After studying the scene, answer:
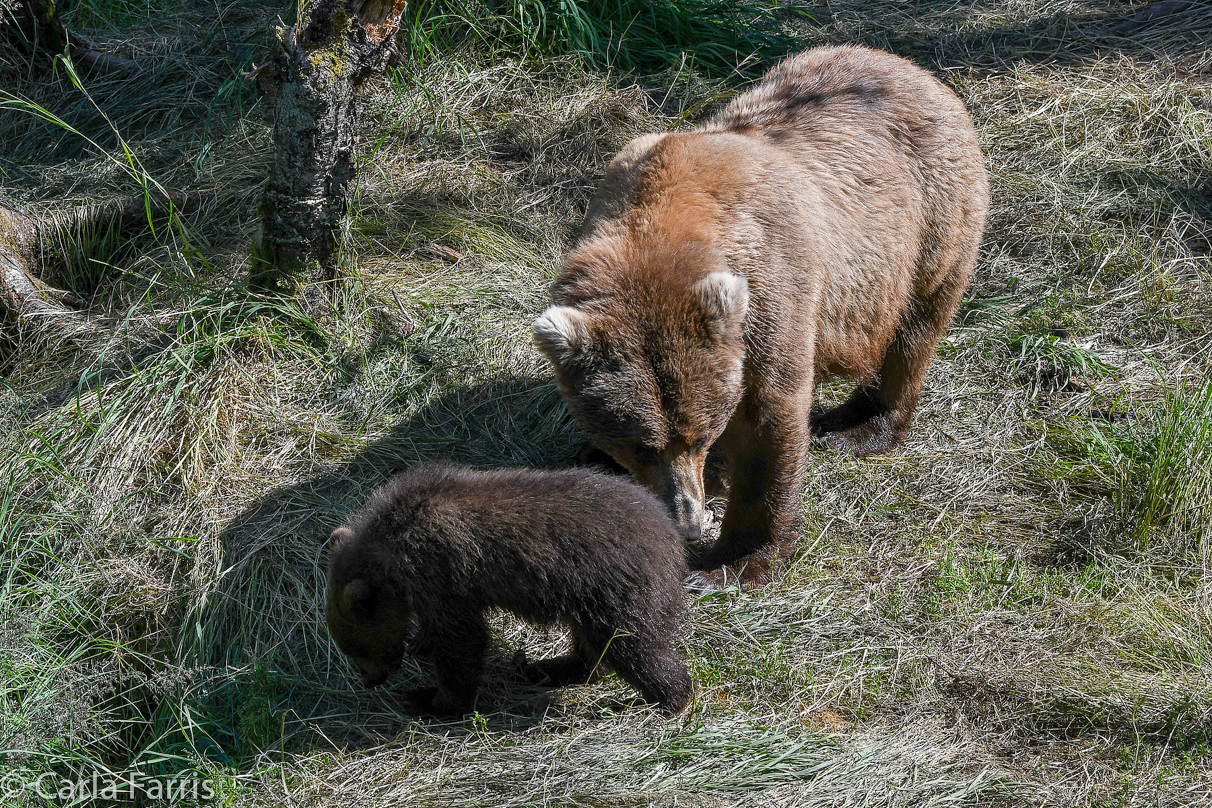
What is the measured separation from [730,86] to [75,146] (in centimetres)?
479

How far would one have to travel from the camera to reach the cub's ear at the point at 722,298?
3.84 metres

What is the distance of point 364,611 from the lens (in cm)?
378

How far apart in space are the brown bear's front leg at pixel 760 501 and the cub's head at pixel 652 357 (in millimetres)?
512

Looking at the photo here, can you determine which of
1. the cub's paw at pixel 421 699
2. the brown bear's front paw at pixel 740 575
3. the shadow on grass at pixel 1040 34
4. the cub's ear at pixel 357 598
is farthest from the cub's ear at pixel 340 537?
the shadow on grass at pixel 1040 34

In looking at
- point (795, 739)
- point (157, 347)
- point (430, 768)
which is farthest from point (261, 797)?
point (157, 347)

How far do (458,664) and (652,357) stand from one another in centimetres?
143

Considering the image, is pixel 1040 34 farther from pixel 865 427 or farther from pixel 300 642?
pixel 300 642

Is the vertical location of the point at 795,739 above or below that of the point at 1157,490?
below

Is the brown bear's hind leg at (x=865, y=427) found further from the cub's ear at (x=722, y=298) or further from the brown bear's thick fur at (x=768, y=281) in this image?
the cub's ear at (x=722, y=298)

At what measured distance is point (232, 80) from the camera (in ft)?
22.0

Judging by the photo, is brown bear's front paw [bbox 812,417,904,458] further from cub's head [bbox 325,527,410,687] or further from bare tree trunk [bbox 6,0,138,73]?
bare tree trunk [bbox 6,0,138,73]

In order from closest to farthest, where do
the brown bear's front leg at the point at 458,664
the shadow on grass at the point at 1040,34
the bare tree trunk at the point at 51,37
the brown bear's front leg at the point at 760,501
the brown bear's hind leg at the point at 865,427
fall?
the brown bear's front leg at the point at 458,664
the brown bear's front leg at the point at 760,501
the brown bear's hind leg at the point at 865,427
the bare tree trunk at the point at 51,37
the shadow on grass at the point at 1040,34

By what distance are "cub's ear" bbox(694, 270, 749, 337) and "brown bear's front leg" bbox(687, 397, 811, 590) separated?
2.03ft

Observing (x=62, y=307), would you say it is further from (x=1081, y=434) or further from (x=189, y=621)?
(x=1081, y=434)
